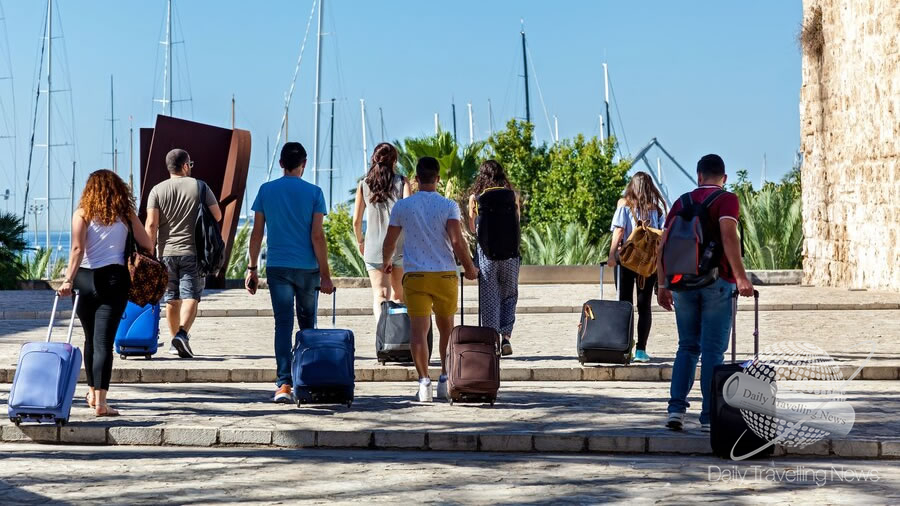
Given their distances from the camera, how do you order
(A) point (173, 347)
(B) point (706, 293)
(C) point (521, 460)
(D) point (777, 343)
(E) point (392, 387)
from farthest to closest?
(D) point (777, 343), (A) point (173, 347), (E) point (392, 387), (B) point (706, 293), (C) point (521, 460)

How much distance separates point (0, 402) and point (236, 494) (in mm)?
4098

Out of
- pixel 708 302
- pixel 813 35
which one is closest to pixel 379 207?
pixel 708 302

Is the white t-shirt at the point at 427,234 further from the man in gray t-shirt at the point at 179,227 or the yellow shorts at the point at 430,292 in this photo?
the man in gray t-shirt at the point at 179,227

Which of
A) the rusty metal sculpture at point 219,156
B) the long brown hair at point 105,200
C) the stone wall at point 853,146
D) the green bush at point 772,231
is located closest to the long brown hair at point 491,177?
the long brown hair at point 105,200

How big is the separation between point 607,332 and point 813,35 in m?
15.9

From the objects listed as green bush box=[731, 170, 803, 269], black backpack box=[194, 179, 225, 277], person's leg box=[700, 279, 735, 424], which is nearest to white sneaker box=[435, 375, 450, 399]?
person's leg box=[700, 279, 735, 424]

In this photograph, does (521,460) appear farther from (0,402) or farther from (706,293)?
(0,402)

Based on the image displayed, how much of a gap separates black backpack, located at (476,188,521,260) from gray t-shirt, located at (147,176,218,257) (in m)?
2.41

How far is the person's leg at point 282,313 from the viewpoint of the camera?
32.6ft

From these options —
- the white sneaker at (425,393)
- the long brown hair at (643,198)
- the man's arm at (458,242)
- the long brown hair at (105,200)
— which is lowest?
the white sneaker at (425,393)

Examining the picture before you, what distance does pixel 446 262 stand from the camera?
9836 mm

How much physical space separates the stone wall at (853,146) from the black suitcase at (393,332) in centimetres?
1278

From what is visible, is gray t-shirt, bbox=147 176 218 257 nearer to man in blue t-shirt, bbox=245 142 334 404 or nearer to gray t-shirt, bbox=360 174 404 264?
gray t-shirt, bbox=360 174 404 264

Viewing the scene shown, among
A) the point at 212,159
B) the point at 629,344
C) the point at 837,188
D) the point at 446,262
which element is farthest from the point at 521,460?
the point at 837,188
